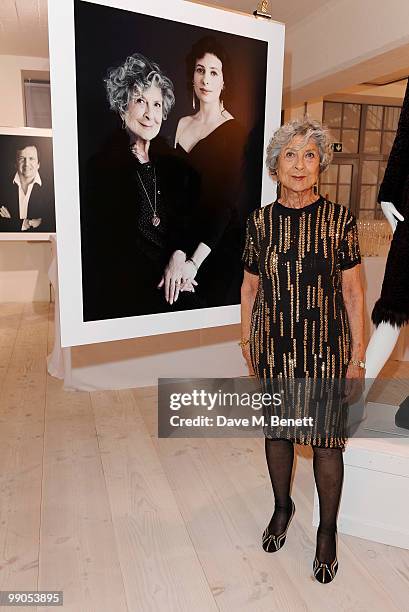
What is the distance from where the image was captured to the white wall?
19.3ft

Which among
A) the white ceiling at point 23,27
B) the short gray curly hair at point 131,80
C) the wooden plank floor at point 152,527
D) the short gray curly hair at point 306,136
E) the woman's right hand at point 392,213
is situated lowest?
the wooden plank floor at point 152,527

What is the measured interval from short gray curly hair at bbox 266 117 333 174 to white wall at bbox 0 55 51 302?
16.3 feet

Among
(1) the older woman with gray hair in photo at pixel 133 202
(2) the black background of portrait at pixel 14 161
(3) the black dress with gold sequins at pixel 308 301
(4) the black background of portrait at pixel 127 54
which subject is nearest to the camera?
(3) the black dress with gold sequins at pixel 308 301

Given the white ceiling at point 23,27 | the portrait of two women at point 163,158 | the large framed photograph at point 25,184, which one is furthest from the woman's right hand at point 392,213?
the large framed photograph at point 25,184

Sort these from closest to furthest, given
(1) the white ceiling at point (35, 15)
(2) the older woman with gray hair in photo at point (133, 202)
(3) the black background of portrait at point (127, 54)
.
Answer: (3) the black background of portrait at point (127, 54)
(2) the older woman with gray hair in photo at point (133, 202)
(1) the white ceiling at point (35, 15)

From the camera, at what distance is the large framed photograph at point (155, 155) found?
182 cm

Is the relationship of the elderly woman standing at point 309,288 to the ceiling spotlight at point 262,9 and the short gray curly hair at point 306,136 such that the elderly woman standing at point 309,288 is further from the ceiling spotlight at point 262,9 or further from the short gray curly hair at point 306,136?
the ceiling spotlight at point 262,9

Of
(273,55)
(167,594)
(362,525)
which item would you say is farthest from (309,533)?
(273,55)

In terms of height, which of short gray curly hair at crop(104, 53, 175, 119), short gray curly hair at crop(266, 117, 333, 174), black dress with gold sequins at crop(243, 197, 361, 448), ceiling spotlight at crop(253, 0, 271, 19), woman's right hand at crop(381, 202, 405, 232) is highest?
ceiling spotlight at crop(253, 0, 271, 19)

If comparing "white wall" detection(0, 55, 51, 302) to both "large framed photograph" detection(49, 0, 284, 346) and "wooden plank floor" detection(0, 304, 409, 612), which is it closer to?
"wooden plank floor" detection(0, 304, 409, 612)

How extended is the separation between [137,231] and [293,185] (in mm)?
629

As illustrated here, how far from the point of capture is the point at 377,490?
6.56ft

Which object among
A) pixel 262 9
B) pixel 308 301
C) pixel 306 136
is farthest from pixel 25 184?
pixel 308 301

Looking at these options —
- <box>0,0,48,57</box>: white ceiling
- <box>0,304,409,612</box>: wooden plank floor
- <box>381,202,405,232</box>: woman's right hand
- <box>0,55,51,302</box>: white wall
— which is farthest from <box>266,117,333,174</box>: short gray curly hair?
<box>0,55,51,302</box>: white wall
